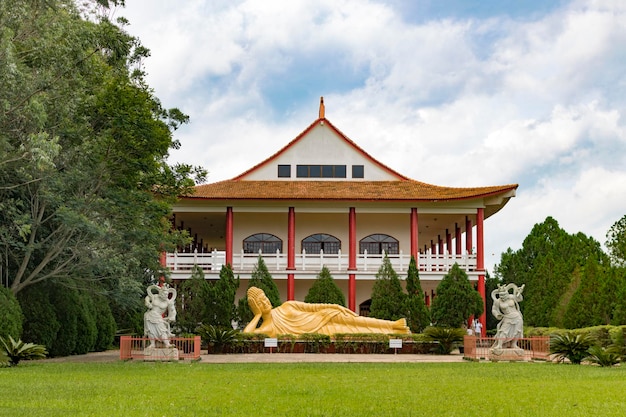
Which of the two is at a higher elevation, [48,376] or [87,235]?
[87,235]

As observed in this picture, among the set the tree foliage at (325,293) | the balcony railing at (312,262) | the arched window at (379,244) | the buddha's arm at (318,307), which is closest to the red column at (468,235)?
the balcony railing at (312,262)

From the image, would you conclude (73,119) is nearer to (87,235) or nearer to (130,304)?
(87,235)

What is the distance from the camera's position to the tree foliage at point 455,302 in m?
31.5

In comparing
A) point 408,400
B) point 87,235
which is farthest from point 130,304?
point 408,400

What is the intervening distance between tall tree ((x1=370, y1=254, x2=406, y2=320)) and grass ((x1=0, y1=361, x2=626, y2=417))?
45.8ft

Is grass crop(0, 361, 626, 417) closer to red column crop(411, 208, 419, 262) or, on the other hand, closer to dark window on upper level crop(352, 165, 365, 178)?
red column crop(411, 208, 419, 262)

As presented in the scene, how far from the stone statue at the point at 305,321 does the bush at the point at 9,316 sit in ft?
26.4

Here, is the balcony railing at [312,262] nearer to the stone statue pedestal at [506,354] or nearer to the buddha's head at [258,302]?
the buddha's head at [258,302]

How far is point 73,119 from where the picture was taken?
22109mm

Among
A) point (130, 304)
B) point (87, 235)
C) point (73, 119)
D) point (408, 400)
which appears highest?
point (73, 119)

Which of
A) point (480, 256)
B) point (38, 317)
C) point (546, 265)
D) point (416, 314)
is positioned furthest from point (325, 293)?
point (38, 317)

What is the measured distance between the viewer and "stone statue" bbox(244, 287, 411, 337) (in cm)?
2603

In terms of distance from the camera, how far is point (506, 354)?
813 inches

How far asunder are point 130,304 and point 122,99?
6942 mm
